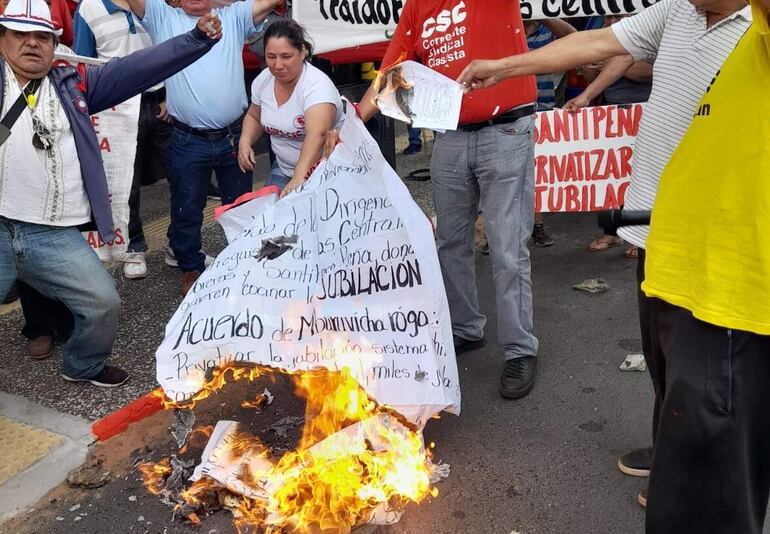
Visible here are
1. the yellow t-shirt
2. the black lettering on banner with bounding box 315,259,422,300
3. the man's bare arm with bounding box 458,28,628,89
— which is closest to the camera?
the yellow t-shirt

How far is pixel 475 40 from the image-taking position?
141 inches

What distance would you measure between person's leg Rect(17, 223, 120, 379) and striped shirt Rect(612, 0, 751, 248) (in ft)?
8.30

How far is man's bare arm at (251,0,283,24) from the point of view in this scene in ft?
16.1

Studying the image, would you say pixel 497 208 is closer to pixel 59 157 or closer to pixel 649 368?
pixel 649 368

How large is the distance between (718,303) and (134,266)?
14.6 feet

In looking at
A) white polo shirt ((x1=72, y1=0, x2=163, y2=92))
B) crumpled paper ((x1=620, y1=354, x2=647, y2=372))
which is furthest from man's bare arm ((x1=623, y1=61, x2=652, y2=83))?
white polo shirt ((x1=72, y1=0, x2=163, y2=92))

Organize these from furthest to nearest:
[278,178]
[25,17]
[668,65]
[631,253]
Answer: [631,253] → [278,178] → [25,17] → [668,65]

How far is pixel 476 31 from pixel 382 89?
0.57 metres

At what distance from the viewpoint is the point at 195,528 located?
2.98 m

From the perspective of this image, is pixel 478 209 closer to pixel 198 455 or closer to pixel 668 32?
pixel 668 32

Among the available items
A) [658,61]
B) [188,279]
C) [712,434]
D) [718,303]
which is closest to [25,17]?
[188,279]

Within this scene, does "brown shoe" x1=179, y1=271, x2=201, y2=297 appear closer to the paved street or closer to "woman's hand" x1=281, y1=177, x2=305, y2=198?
the paved street

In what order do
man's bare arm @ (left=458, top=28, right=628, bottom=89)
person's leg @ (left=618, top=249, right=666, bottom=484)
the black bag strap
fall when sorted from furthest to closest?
the black bag strap, man's bare arm @ (left=458, top=28, right=628, bottom=89), person's leg @ (left=618, top=249, right=666, bottom=484)


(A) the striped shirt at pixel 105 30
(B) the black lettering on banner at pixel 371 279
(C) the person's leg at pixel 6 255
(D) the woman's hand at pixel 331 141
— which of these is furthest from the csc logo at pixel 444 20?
(A) the striped shirt at pixel 105 30
